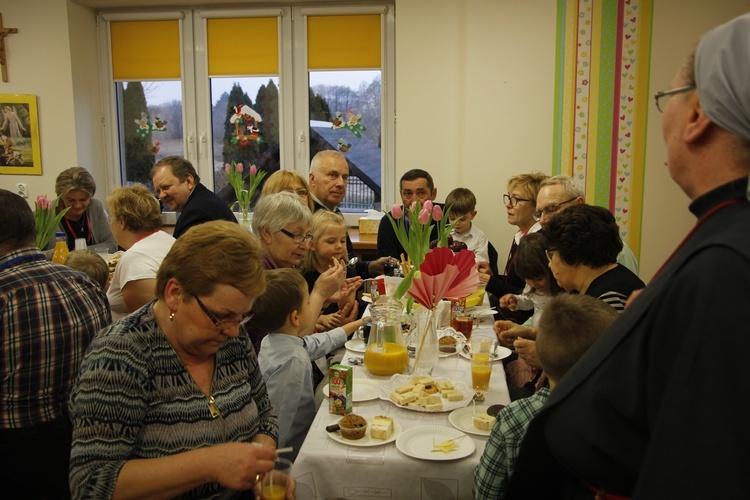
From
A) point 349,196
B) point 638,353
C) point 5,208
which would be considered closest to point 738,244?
point 638,353

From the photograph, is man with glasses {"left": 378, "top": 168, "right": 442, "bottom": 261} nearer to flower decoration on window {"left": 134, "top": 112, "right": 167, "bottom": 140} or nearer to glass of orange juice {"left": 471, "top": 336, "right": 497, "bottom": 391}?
glass of orange juice {"left": 471, "top": 336, "right": 497, "bottom": 391}

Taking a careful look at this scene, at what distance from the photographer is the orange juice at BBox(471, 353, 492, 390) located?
2.01m

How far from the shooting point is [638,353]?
2.53ft

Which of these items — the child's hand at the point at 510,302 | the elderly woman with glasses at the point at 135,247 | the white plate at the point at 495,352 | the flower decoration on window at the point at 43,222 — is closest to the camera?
the white plate at the point at 495,352

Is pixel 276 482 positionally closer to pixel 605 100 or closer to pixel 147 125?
pixel 605 100

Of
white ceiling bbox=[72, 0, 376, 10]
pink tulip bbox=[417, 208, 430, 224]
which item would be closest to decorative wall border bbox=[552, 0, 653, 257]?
white ceiling bbox=[72, 0, 376, 10]

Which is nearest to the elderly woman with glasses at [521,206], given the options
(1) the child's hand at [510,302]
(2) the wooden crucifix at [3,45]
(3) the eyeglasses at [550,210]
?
(3) the eyeglasses at [550,210]

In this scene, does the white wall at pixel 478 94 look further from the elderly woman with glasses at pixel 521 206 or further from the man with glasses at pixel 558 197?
the man with glasses at pixel 558 197

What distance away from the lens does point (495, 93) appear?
491 centimetres

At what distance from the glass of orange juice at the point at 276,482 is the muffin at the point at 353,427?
0.34 metres

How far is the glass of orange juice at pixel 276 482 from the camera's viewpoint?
1311 mm

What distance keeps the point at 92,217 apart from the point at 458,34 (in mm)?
3381

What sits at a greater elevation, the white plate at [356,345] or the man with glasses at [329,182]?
the man with glasses at [329,182]

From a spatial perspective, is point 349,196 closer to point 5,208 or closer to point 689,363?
point 5,208
